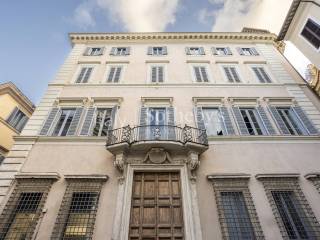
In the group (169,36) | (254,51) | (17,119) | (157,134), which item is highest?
(169,36)

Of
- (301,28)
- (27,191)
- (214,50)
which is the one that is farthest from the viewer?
(214,50)

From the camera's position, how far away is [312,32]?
12750 mm

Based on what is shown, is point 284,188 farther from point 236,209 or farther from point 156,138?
point 156,138

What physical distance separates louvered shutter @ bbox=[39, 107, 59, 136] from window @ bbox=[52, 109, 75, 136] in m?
0.29

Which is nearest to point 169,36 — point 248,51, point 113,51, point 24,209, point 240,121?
point 113,51

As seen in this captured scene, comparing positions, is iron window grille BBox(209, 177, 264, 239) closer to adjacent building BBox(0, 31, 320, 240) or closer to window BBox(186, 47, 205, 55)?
adjacent building BBox(0, 31, 320, 240)

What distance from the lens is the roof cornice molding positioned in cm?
1725

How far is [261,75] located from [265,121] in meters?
4.44

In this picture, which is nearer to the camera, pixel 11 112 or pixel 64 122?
pixel 64 122

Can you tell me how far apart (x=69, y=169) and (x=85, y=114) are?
3.28m

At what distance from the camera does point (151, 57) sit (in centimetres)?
1580

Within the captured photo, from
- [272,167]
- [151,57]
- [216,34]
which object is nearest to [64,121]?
[151,57]

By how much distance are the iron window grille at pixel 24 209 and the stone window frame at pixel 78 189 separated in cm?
74

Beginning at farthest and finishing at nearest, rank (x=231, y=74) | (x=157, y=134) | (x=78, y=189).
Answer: (x=231, y=74), (x=157, y=134), (x=78, y=189)
